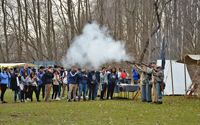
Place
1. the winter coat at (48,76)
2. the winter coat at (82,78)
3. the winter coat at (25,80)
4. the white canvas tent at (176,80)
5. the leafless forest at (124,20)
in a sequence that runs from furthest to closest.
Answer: the leafless forest at (124,20), the white canvas tent at (176,80), the winter coat at (82,78), the winter coat at (48,76), the winter coat at (25,80)

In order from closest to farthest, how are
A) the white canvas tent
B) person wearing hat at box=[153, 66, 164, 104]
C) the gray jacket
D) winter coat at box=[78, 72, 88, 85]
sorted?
person wearing hat at box=[153, 66, 164, 104]
winter coat at box=[78, 72, 88, 85]
the gray jacket
the white canvas tent

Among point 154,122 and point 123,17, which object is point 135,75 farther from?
point 123,17

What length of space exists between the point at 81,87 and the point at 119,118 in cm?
634

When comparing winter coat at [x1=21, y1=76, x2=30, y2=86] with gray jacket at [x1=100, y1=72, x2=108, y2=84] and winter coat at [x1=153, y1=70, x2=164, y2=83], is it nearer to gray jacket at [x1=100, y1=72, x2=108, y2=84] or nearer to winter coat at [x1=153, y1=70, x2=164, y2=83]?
gray jacket at [x1=100, y1=72, x2=108, y2=84]

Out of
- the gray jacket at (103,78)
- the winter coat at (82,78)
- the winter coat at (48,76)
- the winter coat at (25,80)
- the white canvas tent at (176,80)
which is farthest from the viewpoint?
the white canvas tent at (176,80)

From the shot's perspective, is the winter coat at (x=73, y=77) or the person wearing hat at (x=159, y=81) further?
the winter coat at (x=73, y=77)

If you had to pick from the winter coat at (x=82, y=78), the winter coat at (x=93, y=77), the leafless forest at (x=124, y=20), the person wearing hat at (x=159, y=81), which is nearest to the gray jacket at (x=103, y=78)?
the winter coat at (x=93, y=77)

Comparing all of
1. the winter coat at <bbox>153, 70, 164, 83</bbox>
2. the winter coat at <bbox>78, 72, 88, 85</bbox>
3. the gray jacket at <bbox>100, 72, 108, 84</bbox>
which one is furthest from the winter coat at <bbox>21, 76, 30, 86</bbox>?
the winter coat at <bbox>153, 70, 164, 83</bbox>

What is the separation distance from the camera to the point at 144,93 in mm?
14734

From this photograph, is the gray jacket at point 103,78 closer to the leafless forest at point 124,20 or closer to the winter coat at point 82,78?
the winter coat at point 82,78

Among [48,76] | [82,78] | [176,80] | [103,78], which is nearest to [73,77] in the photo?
[82,78]

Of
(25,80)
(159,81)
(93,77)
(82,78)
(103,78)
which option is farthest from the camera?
(103,78)

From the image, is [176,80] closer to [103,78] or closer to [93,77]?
[103,78]

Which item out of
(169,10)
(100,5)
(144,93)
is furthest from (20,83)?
(169,10)
